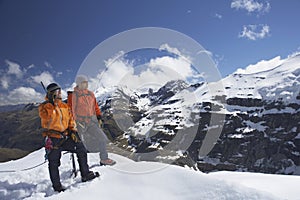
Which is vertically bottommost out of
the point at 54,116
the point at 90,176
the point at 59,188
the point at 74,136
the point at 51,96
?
the point at 59,188

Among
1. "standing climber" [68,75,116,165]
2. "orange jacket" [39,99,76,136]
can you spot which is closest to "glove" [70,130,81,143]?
"orange jacket" [39,99,76,136]

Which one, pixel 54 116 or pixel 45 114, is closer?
pixel 45 114

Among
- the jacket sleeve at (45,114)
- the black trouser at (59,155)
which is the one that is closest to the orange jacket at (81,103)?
the black trouser at (59,155)

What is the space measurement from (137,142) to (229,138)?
202 feet

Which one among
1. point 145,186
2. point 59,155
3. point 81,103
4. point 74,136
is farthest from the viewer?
point 81,103

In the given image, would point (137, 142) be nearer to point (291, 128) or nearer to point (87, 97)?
point (291, 128)

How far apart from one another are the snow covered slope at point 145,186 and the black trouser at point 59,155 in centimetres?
35

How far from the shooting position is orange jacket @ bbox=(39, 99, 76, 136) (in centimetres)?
689

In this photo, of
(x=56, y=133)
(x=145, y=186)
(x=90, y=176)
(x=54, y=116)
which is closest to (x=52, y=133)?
(x=56, y=133)

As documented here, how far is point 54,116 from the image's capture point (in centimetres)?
704

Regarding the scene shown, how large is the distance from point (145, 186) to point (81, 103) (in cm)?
339

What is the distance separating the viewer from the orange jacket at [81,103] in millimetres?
8453

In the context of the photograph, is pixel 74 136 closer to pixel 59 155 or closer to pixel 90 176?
pixel 59 155

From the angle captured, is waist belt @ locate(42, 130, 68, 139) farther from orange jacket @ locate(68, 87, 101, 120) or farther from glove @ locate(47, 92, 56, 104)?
orange jacket @ locate(68, 87, 101, 120)
